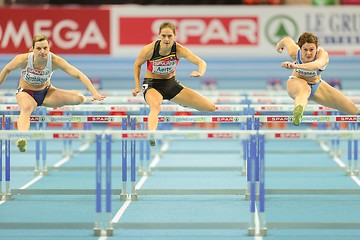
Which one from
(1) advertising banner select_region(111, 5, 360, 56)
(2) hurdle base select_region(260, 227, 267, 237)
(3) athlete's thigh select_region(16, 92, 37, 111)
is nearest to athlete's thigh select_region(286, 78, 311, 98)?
(2) hurdle base select_region(260, 227, 267, 237)

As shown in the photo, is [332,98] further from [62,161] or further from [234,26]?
[234,26]

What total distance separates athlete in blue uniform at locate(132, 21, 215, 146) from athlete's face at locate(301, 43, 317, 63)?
3.74 feet

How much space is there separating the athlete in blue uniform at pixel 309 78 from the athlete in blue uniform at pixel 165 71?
1.06 m

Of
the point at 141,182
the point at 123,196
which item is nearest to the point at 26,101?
the point at 123,196

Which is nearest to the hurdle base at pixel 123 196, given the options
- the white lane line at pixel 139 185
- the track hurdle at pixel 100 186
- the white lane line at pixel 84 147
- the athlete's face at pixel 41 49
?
the white lane line at pixel 139 185

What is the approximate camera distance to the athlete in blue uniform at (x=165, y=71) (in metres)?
10.1

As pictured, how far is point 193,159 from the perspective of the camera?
16.1 metres

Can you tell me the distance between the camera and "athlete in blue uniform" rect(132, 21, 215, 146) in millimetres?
10125

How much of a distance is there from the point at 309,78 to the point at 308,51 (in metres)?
0.40

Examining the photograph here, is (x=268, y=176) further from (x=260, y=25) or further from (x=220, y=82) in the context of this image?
(x=220, y=82)

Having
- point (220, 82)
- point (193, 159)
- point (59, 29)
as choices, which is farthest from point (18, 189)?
point (220, 82)

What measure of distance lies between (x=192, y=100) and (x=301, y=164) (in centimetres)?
534

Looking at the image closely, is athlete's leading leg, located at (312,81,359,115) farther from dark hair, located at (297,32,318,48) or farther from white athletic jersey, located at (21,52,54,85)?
white athletic jersey, located at (21,52,54,85)

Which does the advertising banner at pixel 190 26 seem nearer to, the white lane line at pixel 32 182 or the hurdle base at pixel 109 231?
the white lane line at pixel 32 182
